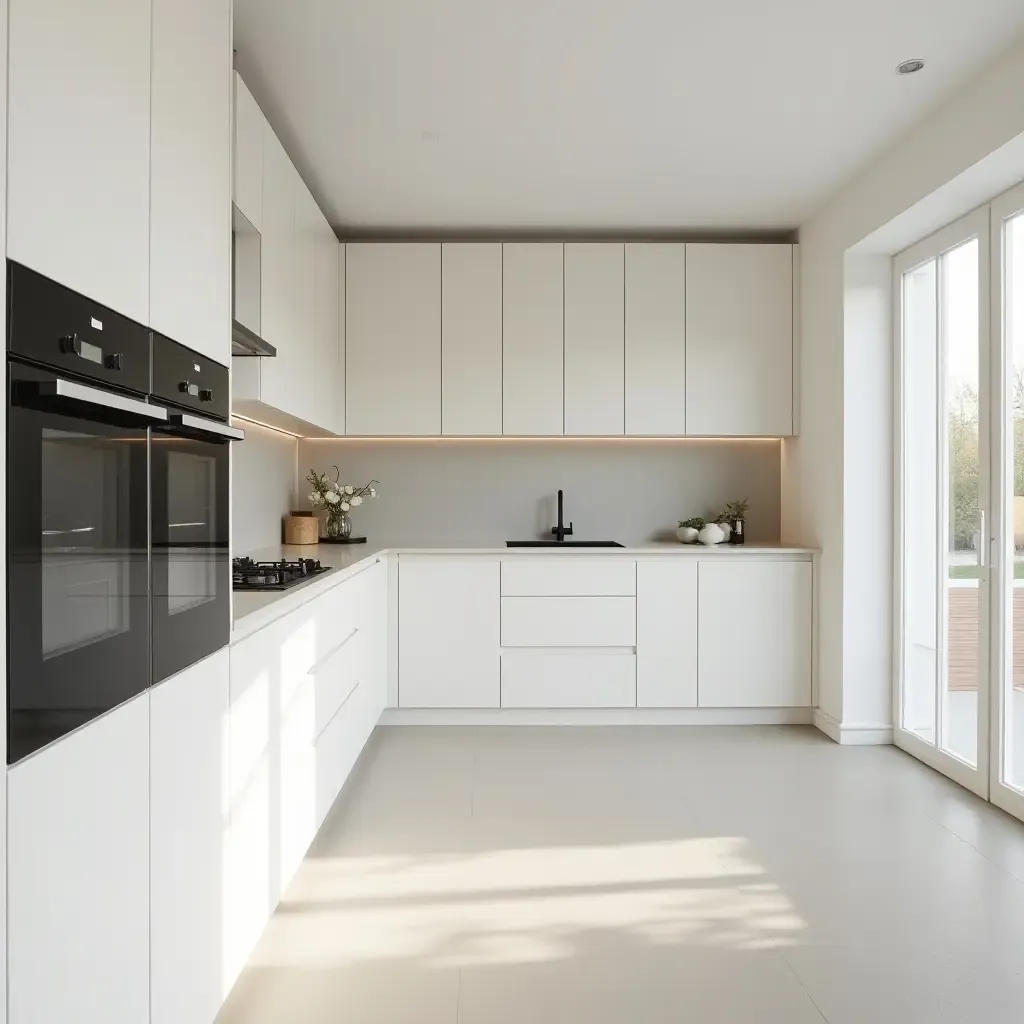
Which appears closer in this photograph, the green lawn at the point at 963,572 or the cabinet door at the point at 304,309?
the green lawn at the point at 963,572

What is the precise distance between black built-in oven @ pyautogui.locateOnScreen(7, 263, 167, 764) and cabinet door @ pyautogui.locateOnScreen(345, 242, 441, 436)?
318 centimetres

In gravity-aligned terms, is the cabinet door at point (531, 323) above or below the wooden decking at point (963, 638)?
above

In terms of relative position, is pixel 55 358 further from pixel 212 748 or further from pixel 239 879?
pixel 239 879

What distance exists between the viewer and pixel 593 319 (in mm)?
4602

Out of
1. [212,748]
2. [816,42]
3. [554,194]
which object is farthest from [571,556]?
[212,748]

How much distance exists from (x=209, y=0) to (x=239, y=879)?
188 cm

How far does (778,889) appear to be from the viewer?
2.55 meters

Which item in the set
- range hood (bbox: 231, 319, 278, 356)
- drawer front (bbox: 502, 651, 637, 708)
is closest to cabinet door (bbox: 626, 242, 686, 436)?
drawer front (bbox: 502, 651, 637, 708)

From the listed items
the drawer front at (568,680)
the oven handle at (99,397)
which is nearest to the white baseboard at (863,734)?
the drawer front at (568,680)

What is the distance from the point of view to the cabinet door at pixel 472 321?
4594 millimetres

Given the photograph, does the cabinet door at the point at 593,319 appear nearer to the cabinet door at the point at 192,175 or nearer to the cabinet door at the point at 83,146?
the cabinet door at the point at 192,175

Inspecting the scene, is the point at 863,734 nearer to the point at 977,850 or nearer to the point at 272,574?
the point at 977,850

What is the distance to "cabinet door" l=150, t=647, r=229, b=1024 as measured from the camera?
4.85ft

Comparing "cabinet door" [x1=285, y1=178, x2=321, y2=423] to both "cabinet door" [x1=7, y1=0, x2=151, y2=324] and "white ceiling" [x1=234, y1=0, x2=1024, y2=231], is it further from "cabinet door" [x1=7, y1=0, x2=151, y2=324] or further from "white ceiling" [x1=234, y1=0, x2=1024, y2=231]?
"cabinet door" [x1=7, y1=0, x2=151, y2=324]
